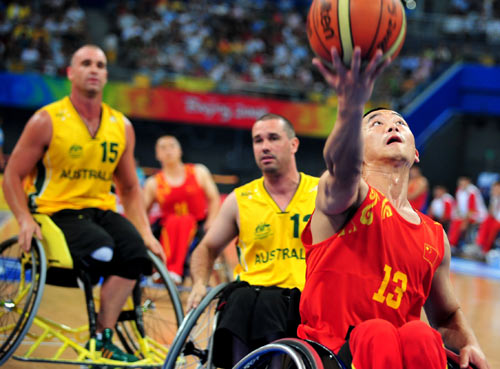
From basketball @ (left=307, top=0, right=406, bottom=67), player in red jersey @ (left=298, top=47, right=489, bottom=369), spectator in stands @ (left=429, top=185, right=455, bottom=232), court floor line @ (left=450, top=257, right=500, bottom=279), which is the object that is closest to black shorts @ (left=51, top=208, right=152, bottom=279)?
player in red jersey @ (left=298, top=47, right=489, bottom=369)

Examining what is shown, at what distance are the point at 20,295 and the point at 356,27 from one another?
251 cm

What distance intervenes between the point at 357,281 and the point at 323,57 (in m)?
0.72

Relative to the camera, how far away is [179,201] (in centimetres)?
655

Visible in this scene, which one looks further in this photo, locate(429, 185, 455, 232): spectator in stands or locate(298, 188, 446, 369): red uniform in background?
locate(429, 185, 455, 232): spectator in stands

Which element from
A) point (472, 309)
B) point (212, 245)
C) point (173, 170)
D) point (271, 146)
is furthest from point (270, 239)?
point (472, 309)

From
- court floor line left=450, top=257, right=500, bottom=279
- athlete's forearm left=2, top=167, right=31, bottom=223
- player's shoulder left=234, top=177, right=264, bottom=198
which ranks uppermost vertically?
player's shoulder left=234, top=177, right=264, bottom=198

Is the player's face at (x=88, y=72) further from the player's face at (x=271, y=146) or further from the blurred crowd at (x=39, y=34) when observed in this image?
the blurred crowd at (x=39, y=34)

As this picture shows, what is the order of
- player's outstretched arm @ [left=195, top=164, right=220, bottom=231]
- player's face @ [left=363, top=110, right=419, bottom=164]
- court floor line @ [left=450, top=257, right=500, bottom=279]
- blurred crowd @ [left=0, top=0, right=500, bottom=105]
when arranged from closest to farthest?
player's face @ [left=363, top=110, right=419, bottom=164]
player's outstretched arm @ [left=195, top=164, right=220, bottom=231]
court floor line @ [left=450, top=257, right=500, bottom=279]
blurred crowd @ [left=0, top=0, right=500, bottom=105]

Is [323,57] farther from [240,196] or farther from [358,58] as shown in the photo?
[240,196]

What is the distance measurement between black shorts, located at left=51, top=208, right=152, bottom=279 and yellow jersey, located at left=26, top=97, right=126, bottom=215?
8cm

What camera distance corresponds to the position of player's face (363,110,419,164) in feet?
7.27

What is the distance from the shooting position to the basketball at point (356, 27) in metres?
1.74

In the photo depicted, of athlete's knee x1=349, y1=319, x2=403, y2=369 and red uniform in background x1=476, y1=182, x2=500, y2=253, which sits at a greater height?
athlete's knee x1=349, y1=319, x2=403, y2=369

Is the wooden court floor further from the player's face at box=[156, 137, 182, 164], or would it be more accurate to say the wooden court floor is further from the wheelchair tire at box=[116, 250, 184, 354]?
the player's face at box=[156, 137, 182, 164]
